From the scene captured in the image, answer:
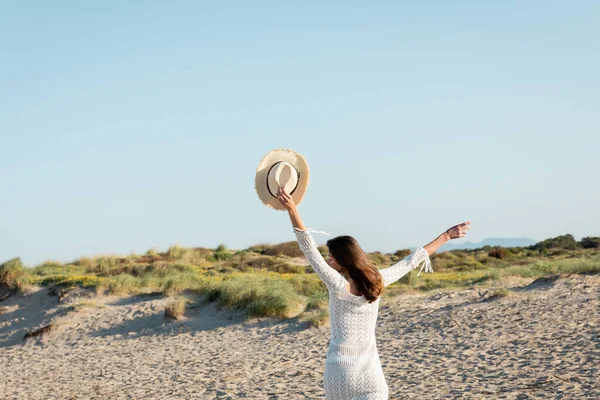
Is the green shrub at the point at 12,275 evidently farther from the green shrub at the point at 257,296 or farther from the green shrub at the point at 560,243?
the green shrub at the point at 560,243

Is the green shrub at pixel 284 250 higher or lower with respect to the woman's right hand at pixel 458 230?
higher

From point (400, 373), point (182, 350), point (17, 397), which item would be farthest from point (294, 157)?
point (182, 350)

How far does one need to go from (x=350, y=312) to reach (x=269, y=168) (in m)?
1.11

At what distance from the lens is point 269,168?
183 inches

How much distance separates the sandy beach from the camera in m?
9.84

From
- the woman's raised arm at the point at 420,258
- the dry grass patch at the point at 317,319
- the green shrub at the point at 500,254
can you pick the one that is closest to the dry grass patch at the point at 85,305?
the dry grass patch at the point at 317,319

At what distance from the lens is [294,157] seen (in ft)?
15.3

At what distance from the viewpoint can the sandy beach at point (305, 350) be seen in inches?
388

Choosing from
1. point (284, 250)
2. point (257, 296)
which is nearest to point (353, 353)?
point (257, 296)

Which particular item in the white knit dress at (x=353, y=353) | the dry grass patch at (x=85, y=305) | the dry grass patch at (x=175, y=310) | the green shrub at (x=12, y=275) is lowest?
the white knit dress at (x=353, y=353)

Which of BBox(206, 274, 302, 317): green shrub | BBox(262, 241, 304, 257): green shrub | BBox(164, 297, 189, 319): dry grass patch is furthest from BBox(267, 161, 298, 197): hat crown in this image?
BBox(262, 241, 304, 257): green shrub

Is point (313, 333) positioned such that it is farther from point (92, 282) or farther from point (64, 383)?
point (92, 282)

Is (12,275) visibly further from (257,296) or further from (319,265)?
(319,265)

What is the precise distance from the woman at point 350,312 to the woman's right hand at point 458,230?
23.2 inches
